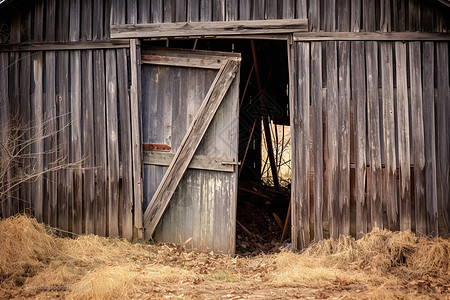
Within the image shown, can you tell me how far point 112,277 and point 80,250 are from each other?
1.57 metres

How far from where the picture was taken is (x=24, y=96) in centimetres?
762

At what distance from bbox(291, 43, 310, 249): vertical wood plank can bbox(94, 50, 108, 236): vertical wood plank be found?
301 cm

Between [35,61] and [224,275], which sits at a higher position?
[35,61]

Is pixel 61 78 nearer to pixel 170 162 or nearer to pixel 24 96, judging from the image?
pixel 24 96

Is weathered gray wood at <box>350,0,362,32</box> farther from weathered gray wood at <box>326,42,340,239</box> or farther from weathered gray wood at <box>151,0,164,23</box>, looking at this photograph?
weathered gray wood at <box>151,0,164,23</box>

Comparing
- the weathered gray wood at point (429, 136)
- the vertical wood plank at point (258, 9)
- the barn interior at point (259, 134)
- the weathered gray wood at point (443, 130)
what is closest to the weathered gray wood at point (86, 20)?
the barn interior at point (259, 134)

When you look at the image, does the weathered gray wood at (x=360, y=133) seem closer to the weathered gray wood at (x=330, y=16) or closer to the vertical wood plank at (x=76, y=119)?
the weathered gray wood at (x=330, y=16)

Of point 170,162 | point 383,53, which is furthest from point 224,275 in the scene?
point 383,53

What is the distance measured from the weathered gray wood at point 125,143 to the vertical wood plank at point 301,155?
8.39ft

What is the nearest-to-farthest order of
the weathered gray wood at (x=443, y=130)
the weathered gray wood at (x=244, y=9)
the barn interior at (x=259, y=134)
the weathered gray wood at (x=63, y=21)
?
the weathered gray wood at (x=443, y=130)
the weathered gray wood at (x=244, y=9)
the weathered gray wood at (x=63, y=21)
the barn interior at (x=259, y=134)

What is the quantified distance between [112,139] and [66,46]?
168 centimetres

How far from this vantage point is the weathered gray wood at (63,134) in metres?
7.52

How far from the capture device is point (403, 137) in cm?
671

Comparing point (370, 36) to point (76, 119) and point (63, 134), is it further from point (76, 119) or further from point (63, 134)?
point (63, 134)
